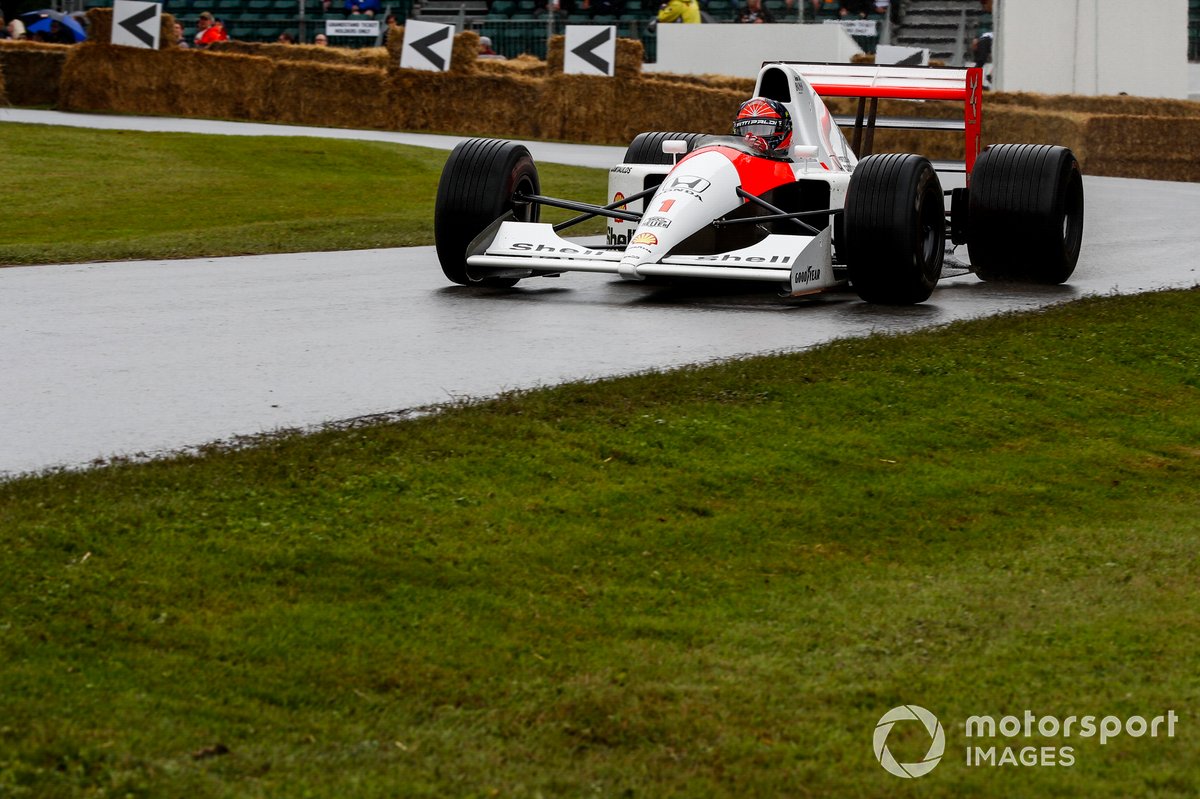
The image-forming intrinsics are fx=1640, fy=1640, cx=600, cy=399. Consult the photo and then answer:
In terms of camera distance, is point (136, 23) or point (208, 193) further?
point (136, 23)

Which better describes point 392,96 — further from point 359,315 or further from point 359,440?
point 359,440

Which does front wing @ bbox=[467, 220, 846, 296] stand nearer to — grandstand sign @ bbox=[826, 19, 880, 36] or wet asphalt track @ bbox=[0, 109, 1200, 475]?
wet asphalt track @ bbox=[0, 109, 1200, 475]

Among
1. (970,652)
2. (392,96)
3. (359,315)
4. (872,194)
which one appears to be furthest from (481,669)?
(392,96)

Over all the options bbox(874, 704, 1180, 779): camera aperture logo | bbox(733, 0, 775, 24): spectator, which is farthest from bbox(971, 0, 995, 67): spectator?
bbox(874, 704, 1180, 779): camera aperture logo

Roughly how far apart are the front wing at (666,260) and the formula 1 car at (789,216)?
0.5 inches

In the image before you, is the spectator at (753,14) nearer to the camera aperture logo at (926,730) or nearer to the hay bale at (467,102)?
the hay bale at (467,102)

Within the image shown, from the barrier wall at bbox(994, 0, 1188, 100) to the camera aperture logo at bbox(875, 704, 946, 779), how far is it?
28183 mm

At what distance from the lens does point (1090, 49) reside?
30891 mm

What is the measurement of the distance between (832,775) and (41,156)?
2008 cm

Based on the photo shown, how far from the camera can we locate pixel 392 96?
96.3 ft

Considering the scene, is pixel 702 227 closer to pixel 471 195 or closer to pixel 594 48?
pixel 471 195

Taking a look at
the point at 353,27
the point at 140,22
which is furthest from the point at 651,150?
the point at 353,27

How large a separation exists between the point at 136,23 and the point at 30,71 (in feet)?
11.7

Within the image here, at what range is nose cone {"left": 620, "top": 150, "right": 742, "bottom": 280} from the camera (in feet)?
34.3
